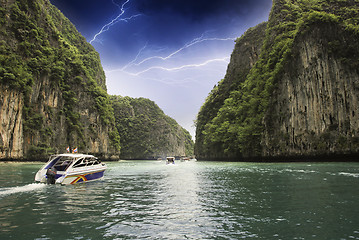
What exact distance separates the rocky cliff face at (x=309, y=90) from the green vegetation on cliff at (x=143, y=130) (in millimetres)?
102738

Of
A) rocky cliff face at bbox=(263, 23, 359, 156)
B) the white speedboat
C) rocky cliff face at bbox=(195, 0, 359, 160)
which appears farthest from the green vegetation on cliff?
the white speedboat

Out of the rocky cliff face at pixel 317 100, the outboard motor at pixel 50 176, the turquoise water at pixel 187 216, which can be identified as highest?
the rocky cliff face at pixel 317 100

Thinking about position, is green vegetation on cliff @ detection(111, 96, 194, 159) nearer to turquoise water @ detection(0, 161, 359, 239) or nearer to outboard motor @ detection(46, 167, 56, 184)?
outboard motor @ detection(46, 167, 56, 184)

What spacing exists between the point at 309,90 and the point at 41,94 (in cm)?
6054

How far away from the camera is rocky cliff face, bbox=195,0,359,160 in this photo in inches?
1625

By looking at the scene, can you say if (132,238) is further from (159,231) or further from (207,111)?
(207,111)

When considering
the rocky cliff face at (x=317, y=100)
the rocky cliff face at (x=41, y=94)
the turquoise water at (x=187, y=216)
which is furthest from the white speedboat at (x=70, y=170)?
the rocky cliff face at (x=317, y=100)

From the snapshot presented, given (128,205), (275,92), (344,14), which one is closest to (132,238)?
(128,205)

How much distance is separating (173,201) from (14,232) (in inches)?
257

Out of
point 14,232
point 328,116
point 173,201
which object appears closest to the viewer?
point 14,232

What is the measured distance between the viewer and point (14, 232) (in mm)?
7105

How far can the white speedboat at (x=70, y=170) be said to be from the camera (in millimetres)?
18422

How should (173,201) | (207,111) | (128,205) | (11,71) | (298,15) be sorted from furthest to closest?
(207,111) → (298,15) → (11,71) → (173,201) → (128,205)

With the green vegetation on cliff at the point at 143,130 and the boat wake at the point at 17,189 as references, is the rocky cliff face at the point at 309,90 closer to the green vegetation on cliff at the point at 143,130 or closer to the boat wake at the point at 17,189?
the boat wake at the point at 17,189
